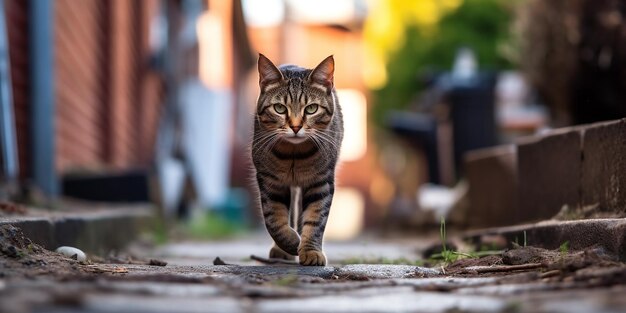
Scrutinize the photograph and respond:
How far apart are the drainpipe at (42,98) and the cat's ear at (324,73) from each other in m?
3.37

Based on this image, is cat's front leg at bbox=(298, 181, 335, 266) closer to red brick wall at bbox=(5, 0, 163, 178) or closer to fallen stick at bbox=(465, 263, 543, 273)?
fallen stick at bbox=(465, 263, 543, 273)

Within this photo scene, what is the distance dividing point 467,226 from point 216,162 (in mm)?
→ 10350

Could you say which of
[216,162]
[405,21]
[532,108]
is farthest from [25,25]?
[405,21]

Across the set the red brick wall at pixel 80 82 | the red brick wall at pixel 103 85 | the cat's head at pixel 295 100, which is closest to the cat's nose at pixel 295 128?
the cat's head at pixel 295 100

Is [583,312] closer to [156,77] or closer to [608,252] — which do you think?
[608,252]

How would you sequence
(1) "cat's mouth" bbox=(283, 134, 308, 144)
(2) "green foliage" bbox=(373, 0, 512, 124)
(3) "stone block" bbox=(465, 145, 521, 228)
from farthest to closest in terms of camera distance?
(2) "green foliage" bbox=(373, 0, 512, 124), (3) "stone block" bbox=(465, 145, 521, 228), (1) "cat's mouth" bbox=(283, 134, 308, 144)

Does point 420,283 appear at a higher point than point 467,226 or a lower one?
lower

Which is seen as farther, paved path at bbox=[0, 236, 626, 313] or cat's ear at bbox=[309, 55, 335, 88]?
cat's ear at bbox=[309, 55, 335, 88]

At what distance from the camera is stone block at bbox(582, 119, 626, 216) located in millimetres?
4281

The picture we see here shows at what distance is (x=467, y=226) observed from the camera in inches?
337

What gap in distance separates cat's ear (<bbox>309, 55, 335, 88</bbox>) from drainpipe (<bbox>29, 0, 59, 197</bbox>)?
11.1ft

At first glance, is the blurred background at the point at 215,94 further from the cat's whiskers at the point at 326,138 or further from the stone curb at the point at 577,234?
the stone curb at the point at 577,234

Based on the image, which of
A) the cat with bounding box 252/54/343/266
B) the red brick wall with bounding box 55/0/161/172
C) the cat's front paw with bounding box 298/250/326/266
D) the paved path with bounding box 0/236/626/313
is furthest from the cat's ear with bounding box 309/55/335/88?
the red brick wall with bounding box 55/0/161/172

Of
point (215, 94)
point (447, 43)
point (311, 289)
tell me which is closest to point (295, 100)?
point (311, 289)
